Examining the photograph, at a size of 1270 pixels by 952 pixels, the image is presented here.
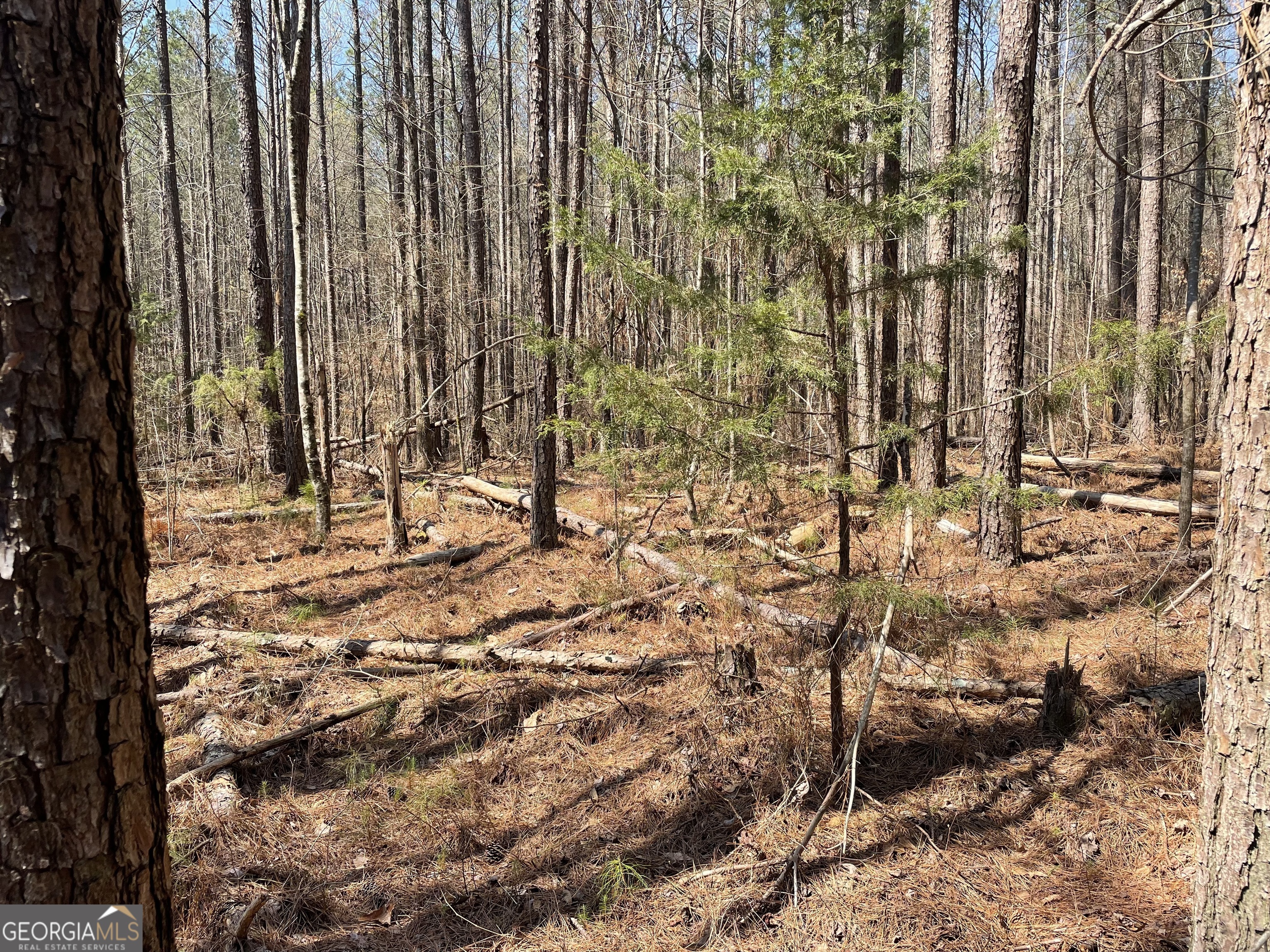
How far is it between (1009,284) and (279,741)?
772 cm

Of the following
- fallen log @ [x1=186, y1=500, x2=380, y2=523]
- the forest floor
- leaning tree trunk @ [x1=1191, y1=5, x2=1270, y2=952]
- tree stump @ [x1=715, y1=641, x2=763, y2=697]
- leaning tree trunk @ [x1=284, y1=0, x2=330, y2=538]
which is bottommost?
the forest floor

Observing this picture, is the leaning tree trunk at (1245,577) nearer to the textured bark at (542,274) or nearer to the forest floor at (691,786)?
the forest floor at (691,786)

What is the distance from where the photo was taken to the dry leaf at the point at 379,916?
362 centimetres

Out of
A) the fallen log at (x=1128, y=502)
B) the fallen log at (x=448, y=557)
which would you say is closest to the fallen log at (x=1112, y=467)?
the fallen log at (x=1128, y=502)

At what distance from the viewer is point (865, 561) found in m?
8.01

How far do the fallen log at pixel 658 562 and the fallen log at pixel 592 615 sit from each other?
1.00ft

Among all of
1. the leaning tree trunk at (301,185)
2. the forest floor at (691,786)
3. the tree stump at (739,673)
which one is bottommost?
the forest floor at (691,786)

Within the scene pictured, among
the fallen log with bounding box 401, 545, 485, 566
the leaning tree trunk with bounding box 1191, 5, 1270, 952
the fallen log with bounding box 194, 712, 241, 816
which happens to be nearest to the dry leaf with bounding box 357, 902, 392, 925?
the fallen log with bounding box 194, 712, 241, 816

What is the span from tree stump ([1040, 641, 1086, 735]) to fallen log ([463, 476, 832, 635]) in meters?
1.44

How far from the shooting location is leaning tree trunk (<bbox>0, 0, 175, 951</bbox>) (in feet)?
5.21

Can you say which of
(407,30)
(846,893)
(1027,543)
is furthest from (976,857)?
(407,30)

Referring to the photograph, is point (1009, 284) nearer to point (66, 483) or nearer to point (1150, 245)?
point (1150, 245)

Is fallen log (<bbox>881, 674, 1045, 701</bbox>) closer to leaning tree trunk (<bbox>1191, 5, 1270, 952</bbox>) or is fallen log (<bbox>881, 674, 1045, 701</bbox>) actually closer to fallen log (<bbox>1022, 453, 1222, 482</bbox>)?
leaning tree trunk (<bbox>1191, 5, 1270, 952</bbox>)

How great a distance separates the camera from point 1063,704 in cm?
477
